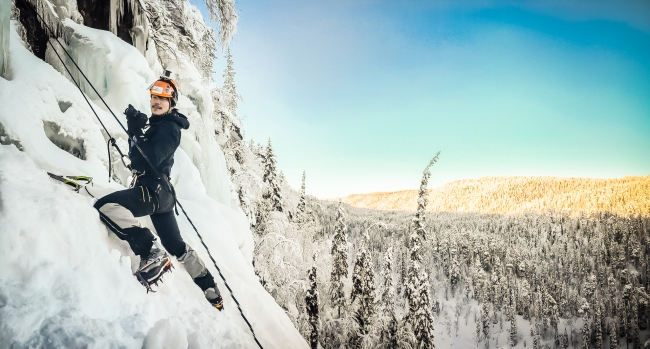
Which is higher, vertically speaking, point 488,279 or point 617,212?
point 617,212

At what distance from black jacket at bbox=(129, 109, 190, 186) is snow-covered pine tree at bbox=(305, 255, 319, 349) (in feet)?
44.4

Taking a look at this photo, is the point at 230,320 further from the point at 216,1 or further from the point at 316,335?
the point at 316,335

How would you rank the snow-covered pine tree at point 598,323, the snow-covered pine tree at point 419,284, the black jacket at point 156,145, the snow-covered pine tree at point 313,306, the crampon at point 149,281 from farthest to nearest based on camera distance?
1. the snow-covered pine tree at point 598,323
2. the snow-covered pine tree at point 419,284
3. the snow-covered pine tree at point 313,306
4. the black jacket at point 156,145
5. the crampon at point 149,281

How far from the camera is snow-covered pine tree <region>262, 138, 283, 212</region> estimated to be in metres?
16.7

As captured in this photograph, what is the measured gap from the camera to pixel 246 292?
441cm

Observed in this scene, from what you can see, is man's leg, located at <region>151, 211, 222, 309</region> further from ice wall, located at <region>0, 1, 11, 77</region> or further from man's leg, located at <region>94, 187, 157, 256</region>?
ice wall, located at <region>0, 1, 11, 77</region>

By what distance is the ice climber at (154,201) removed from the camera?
2.87 m

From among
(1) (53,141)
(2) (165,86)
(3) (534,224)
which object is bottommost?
(3) (534,224)

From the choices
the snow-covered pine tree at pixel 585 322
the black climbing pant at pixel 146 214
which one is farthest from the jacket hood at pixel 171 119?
the snow-covered pine tree at pixel 585 322

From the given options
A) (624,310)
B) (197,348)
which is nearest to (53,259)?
(197,348)

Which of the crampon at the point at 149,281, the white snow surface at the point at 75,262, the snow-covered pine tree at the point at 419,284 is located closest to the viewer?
the white snow surface at the point at 75,262

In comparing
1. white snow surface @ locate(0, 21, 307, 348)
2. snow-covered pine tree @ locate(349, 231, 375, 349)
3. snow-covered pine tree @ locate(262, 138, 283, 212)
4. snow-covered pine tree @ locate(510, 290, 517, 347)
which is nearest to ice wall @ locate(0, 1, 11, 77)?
white snow surface @ locate(0, 21, 307, 348)

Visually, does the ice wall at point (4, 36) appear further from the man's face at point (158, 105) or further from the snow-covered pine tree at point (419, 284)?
the snow-covered pine tree at point (419, 284)

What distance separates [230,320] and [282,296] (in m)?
9.54
